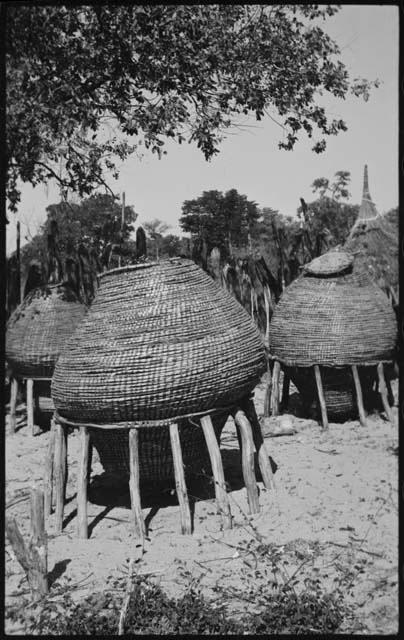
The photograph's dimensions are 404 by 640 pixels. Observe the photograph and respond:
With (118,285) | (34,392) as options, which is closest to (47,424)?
(34,392)

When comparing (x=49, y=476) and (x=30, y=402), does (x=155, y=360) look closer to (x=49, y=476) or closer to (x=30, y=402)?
(x=49, y=476)

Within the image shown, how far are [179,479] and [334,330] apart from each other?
4212mm

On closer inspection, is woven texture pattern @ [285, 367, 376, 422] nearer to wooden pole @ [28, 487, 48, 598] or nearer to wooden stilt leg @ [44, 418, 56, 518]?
wooden stilt leg @ [44, 418, 56, 518]

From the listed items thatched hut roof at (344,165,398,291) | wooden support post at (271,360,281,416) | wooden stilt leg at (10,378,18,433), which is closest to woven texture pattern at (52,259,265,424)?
wooden support post at (271,360,281,416)

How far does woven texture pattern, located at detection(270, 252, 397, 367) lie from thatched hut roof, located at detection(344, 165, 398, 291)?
9049 millimetres

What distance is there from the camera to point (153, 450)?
581 centimetres

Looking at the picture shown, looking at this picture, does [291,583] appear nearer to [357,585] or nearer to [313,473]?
[357,585]

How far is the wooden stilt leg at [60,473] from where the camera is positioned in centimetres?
569

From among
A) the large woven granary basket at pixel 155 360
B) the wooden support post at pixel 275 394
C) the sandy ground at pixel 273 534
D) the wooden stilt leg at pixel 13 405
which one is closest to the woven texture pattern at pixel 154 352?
the large woven granary basket at pixel 155 360

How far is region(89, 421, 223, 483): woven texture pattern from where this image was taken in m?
5.70

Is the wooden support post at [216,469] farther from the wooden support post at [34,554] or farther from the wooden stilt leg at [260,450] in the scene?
the wooden support post at [34,554]

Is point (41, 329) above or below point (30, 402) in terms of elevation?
above

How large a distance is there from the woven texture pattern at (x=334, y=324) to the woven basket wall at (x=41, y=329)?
3.50 m

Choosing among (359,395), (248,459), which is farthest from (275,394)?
(248,459)
